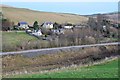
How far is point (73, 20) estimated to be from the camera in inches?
4053

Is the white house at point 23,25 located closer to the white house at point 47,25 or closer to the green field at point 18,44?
the white house at point 47,25

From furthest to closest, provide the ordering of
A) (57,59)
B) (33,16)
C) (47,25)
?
(33,16) < (47,25) < (57,59)

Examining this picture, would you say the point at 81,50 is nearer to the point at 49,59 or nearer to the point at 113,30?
the point at 49,59

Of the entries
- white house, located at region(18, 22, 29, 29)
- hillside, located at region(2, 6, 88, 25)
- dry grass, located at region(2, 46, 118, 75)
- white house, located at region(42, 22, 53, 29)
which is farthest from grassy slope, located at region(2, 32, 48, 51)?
hillside, located at region(2, 6, 88, 25)

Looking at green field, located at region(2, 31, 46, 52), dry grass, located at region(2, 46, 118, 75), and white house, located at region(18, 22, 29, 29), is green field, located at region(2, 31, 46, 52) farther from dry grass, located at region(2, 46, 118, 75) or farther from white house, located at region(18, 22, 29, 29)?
white house, located at region(18, 22, 29, 29)

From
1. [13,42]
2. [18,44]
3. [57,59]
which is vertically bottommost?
[57,59]

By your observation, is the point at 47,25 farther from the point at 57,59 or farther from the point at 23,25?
the point at 57,59

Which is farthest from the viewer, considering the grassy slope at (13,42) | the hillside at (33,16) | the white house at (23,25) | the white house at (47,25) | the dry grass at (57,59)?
the hillside at (33,16)

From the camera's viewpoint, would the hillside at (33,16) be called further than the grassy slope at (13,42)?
Yes

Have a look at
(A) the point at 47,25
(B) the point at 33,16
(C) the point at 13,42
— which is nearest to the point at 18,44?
(C) the point at 13,42

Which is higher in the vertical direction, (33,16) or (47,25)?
(33,16)

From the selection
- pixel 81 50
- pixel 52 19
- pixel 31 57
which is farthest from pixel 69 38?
pixel 52 19

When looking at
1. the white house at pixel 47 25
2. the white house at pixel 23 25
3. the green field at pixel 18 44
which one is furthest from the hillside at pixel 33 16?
the green field at pixel 18 44

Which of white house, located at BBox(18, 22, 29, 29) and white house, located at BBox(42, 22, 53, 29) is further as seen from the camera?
white house, located at BBox(42, 22, 53, 29)
